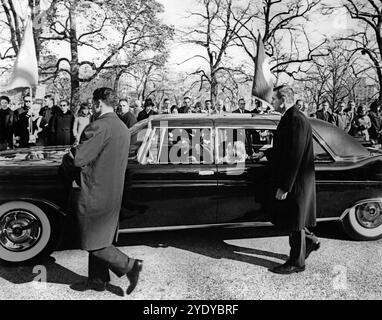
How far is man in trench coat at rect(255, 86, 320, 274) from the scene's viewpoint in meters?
3.40

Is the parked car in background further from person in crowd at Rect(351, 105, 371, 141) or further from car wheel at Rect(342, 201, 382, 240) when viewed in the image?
person in crowd at Rect(351, 105, 371, 141)

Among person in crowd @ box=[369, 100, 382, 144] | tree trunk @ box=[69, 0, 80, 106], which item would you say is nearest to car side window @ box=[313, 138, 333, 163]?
person in crowd @ box=[369, 100, 382, 144]

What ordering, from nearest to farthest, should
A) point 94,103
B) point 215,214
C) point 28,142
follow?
point 94,103, point 215,214, point 28,142

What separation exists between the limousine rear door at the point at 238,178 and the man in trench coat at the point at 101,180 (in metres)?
1.40

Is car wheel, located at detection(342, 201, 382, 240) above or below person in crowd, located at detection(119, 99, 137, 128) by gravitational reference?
below

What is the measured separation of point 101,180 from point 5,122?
6021mm

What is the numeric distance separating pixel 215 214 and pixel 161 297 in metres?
1.25

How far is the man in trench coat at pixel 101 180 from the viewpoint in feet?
9.41

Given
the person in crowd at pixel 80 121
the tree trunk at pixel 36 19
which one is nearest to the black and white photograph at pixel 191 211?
the person in crowd at pixel 80 121

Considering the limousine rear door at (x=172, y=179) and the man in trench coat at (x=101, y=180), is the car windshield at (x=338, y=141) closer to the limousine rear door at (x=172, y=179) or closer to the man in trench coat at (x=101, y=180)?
the limousine rear door at (x=172, y=179)

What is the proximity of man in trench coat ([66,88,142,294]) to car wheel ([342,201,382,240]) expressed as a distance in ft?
9.34

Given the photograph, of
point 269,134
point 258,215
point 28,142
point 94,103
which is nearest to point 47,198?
point 94,103

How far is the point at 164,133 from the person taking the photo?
165 inches

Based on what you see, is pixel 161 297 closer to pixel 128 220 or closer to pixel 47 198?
pixel 128 220
